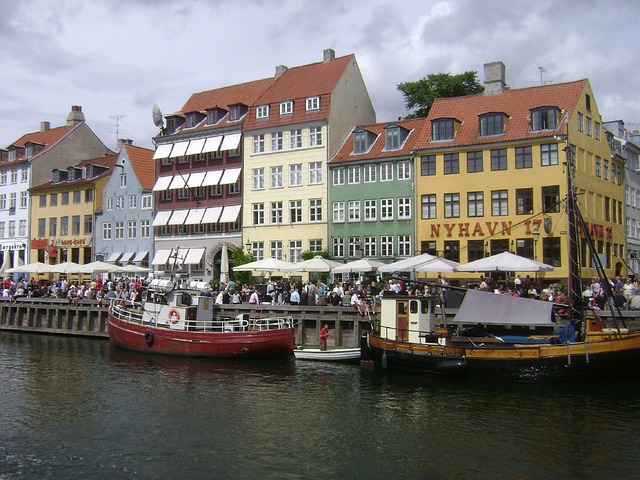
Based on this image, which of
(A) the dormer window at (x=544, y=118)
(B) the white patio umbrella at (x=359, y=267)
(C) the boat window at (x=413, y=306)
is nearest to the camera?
(C) the boat window at (x=413, y=306)

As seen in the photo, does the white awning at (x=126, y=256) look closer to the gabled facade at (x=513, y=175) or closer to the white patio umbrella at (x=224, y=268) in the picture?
the white patio umbrella at (x=224, y=268)

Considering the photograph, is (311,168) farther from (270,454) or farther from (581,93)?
(270,454)

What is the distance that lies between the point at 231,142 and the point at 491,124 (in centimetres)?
1986

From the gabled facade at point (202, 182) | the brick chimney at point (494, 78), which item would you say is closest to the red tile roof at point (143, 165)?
the gabled facade at point (202, 182)

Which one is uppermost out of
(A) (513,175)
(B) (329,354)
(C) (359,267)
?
(A) (513,175)

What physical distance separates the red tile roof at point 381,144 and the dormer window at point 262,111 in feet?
21.8

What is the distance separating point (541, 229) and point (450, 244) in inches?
227

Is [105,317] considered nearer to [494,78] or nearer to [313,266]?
[313,266]

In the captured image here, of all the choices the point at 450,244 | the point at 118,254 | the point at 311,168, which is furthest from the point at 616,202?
the point at 118,254

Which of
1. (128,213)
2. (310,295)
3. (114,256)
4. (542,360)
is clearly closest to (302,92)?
(128,213)

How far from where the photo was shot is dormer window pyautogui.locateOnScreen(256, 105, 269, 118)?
55438 mm

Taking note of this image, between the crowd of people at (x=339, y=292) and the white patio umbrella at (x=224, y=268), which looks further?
the white patio umbrella at (x=224, y=268)

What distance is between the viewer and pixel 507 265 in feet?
104

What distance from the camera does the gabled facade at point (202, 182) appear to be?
5575 cm
